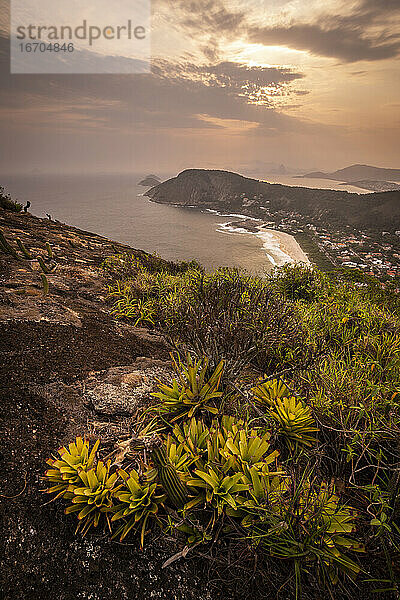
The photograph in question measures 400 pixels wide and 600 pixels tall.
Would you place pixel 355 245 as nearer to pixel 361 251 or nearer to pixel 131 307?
pixel 361 251

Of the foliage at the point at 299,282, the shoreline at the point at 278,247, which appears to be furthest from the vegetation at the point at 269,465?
the shoreline at the point at 278,247

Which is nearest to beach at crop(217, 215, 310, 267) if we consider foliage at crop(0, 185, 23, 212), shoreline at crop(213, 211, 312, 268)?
shoreline at crop(213, 211, 312, 268)

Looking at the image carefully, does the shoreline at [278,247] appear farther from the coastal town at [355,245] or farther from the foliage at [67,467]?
the foliage at [67,467]

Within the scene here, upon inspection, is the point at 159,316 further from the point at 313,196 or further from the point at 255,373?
the point at 313,196

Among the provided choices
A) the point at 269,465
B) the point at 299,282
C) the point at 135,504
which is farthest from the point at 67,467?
the point at 299,282

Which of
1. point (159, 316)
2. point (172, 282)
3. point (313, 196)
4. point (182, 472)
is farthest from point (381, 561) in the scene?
point (313, 196)

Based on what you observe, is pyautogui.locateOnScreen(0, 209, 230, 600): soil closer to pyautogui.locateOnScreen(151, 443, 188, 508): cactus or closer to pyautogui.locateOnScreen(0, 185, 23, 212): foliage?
pyautogui.locateOnScreen(151, 443, 188, 508): cactus
